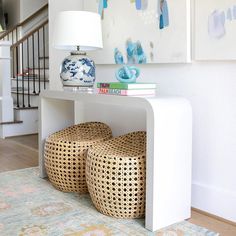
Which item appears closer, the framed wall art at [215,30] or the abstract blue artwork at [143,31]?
the framed wall art at [215,30]

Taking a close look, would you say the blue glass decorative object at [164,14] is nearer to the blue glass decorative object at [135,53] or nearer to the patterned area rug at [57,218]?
the blue glass decorative object at [135,53]

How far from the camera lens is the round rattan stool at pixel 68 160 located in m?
2.40

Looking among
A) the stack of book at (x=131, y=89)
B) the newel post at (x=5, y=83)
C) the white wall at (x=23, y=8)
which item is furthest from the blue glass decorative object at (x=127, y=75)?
the white wall at (x=23, y=8)

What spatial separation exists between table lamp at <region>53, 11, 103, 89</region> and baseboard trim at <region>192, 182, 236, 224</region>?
3.37ft

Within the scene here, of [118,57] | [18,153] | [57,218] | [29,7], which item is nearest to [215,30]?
[118,57]

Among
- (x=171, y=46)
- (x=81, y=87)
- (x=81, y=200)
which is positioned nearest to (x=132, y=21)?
(x=171, y=46)

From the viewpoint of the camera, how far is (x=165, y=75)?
2418 millimetres

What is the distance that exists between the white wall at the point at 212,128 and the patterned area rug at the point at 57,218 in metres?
0.27

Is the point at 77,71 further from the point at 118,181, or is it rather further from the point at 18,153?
the point at 18,153

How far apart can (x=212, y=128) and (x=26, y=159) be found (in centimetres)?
200

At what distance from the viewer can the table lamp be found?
245cm

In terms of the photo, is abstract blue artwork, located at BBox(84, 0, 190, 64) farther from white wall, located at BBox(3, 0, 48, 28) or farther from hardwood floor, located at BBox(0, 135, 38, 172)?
white wall, located at BBox(3, 0, 48, 28)

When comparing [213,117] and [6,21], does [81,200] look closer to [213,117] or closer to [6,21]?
[213,117]

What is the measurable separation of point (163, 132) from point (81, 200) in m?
0.79
